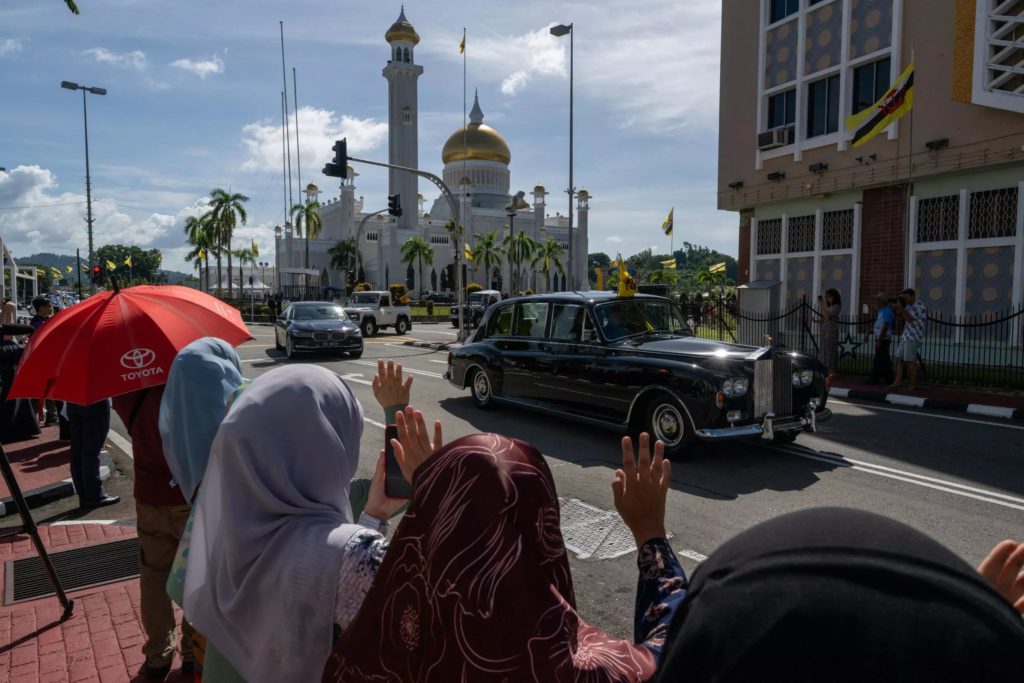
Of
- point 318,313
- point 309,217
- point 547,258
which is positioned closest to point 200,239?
point 309,217

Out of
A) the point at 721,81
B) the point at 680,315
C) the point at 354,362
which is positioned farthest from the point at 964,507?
the point at 721,81

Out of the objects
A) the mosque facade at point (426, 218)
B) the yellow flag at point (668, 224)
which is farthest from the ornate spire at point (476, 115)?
the yellow flag at point (668, 224)

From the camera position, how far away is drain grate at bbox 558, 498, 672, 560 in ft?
15.6

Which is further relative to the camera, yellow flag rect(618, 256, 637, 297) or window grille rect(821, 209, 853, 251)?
window grille rect(821, 209, 853, 251)

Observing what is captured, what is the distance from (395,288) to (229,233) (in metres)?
19.1

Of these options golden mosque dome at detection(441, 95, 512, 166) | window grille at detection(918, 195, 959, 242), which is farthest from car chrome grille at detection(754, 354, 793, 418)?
golden mosque dome at detection(441, 95, 512, 166)

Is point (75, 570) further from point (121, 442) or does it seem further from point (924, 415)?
point (924, 415)

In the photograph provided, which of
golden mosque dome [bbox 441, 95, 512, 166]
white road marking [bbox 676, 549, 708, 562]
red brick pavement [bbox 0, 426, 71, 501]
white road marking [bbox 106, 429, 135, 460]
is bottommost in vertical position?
white road marking [bbox 106, 429, 135, 460]

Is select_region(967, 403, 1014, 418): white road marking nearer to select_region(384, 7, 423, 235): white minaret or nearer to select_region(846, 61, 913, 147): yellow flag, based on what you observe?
select_region(846, 61, 913, 147): yellow flag

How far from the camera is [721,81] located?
2089 cm

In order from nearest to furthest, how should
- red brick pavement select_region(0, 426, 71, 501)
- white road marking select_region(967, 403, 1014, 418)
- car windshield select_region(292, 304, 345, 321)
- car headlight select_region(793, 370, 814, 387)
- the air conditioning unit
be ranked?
red brick pavement select_region(0, 426, 71, 501), car headlight select_region(793, 370, 814, 387), white road marking select_region(967, 403, 1014, 418), the air conditioning unit, car windshield select_region(292, 304, 345, 321)

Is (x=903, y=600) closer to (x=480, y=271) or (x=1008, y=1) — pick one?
(x=1008, y=1)

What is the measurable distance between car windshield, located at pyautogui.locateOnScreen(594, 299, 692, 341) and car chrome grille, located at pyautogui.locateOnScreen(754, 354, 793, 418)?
5.04ft

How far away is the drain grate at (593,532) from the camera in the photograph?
4.75 m
